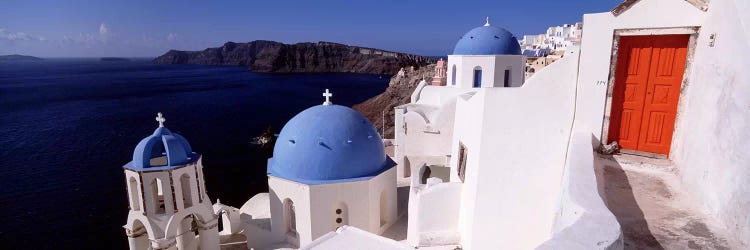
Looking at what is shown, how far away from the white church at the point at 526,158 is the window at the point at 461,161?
5 centimetres

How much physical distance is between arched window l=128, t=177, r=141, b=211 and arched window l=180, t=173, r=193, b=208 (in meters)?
1.04

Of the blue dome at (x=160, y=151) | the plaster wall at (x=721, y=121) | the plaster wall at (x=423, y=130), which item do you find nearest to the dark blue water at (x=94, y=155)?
the blue dome at (x=160, y=151)

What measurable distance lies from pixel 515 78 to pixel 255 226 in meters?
11.2

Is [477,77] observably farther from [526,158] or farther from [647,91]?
[647,91]

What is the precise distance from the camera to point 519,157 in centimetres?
662

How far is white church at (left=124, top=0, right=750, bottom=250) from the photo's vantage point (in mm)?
3836

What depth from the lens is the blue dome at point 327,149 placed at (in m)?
10.4

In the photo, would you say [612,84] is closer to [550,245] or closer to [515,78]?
[550,245]

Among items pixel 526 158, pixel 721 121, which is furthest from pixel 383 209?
pixel 721 121

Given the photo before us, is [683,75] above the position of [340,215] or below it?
above

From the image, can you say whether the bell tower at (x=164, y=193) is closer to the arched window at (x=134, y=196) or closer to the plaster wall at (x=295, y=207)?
the arched window at (x=134, y=196)

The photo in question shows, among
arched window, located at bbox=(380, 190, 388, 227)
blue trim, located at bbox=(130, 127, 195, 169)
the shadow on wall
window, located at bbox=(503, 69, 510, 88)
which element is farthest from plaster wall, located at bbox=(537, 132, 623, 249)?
window, located at bbox=(503, 69, 510, 88)

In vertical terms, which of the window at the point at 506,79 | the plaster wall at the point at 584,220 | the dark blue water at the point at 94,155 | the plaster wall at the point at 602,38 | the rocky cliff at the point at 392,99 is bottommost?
the dark blue water at the point at 94,155

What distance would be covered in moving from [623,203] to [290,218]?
8.61m
